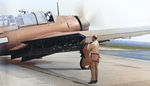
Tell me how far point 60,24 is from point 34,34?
3.59ft

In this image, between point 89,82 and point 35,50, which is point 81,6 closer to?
point 35,50

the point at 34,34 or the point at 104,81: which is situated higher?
the point at 34,34

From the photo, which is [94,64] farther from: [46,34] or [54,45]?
[46,34]

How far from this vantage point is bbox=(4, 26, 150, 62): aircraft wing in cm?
499

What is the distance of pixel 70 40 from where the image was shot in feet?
17.1

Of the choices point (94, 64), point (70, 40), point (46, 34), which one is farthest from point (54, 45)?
point (94, 64)

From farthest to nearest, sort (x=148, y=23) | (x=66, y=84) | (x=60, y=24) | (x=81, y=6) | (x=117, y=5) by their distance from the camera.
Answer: (x=60, y=24) < (x=81, y=6) < (x=117, y=5) < (x=148, y=23) < (x=66, y=84)

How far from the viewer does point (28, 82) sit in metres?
4.23

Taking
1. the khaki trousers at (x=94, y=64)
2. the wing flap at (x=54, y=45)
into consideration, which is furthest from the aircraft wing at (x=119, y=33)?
the khaki trousers at (x=94, y=64)

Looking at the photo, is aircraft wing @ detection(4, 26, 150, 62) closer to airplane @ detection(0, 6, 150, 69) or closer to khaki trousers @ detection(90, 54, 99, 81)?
airplane @ detection(0, 6, 150, 69)

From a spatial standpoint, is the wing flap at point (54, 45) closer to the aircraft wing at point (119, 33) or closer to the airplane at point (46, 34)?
the airplane at point (46, 34)

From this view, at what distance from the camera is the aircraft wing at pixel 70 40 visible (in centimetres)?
499

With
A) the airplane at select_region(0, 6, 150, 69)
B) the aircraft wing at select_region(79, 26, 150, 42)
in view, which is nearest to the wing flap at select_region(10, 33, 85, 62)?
the airplane at select_region(0, 6, 150, 69)

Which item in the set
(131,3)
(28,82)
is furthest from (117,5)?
(28,82)
